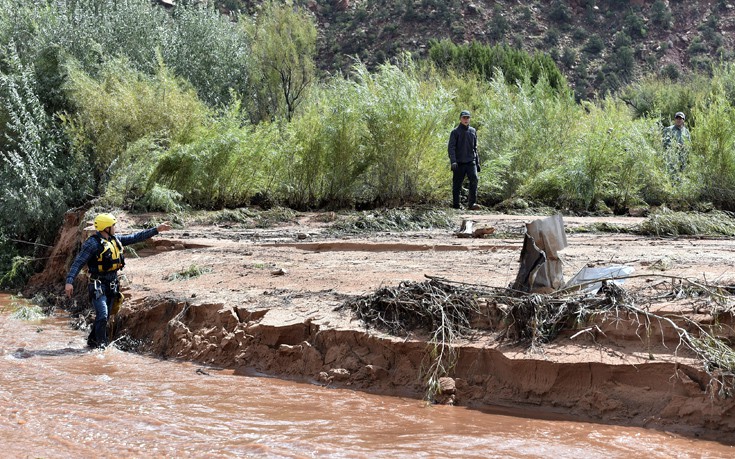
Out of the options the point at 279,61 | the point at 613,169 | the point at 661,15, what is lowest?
the point at 613,169

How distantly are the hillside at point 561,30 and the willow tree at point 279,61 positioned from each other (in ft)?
40.1

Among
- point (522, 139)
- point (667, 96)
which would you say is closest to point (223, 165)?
point (522, 139)

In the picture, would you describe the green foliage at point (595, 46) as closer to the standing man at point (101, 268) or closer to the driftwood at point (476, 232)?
the driftwood at point (476, 232)

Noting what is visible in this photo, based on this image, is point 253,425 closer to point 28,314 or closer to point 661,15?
point 28,314

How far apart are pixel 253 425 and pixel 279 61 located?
80.0 feet

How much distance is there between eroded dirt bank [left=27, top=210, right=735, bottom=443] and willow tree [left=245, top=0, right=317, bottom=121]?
57.2 feet

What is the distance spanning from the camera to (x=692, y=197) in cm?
1363

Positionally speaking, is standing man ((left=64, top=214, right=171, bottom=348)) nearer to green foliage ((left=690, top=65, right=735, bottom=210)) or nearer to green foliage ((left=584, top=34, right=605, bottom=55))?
green foliage ((left=690, top=65, right=735, bottom=210))

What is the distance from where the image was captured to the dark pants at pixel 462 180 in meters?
13.7

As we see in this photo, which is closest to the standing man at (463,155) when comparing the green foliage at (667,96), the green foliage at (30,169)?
the green foliage at (30,169)

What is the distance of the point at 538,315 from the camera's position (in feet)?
18.2

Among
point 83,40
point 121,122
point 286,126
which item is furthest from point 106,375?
point 83,40

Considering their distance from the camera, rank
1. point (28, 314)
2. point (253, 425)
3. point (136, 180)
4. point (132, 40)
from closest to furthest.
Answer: point (253, 425), point (28, 314), point (136, 180), point (132, 40)

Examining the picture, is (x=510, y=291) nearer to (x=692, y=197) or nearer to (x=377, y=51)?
(x=692, y=197)
